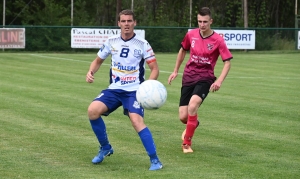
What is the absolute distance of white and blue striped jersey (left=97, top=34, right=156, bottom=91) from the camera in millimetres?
8906

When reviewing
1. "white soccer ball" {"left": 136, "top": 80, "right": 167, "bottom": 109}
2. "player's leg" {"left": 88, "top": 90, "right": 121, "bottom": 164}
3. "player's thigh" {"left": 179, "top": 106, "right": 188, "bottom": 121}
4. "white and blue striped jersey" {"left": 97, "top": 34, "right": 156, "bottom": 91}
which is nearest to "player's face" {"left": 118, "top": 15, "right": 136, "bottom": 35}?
"white and blue striped jersey" {"left": 97, "top": 34, "right": 156, "bottom": 91}

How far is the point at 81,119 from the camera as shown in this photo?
43.0ft

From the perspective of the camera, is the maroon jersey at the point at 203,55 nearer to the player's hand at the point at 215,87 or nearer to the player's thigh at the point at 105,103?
the player's hand at the point at 215,87

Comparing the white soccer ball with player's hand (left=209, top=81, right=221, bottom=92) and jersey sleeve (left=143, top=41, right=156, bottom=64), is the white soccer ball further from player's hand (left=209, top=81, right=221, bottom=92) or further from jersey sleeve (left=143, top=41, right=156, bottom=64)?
player's hand (left=209, top=81, right=221, bottom=92)

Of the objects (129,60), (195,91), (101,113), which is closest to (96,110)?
(101,113)

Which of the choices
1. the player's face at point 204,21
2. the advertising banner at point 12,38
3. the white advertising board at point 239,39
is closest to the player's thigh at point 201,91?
the player's face at point 204,21

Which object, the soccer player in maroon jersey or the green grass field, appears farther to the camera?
the soccer player in maroon jersey

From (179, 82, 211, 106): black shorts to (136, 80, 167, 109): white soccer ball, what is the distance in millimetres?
1557

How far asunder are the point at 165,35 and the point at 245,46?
4301 mm

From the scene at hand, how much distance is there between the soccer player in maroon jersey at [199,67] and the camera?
10.1m

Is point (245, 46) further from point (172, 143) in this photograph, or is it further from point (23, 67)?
point (172, 143)

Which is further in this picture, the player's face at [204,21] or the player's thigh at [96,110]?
the player's face at [204,21]

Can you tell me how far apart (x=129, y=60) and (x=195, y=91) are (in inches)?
63.1

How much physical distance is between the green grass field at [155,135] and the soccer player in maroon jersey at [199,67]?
0.42 meters
